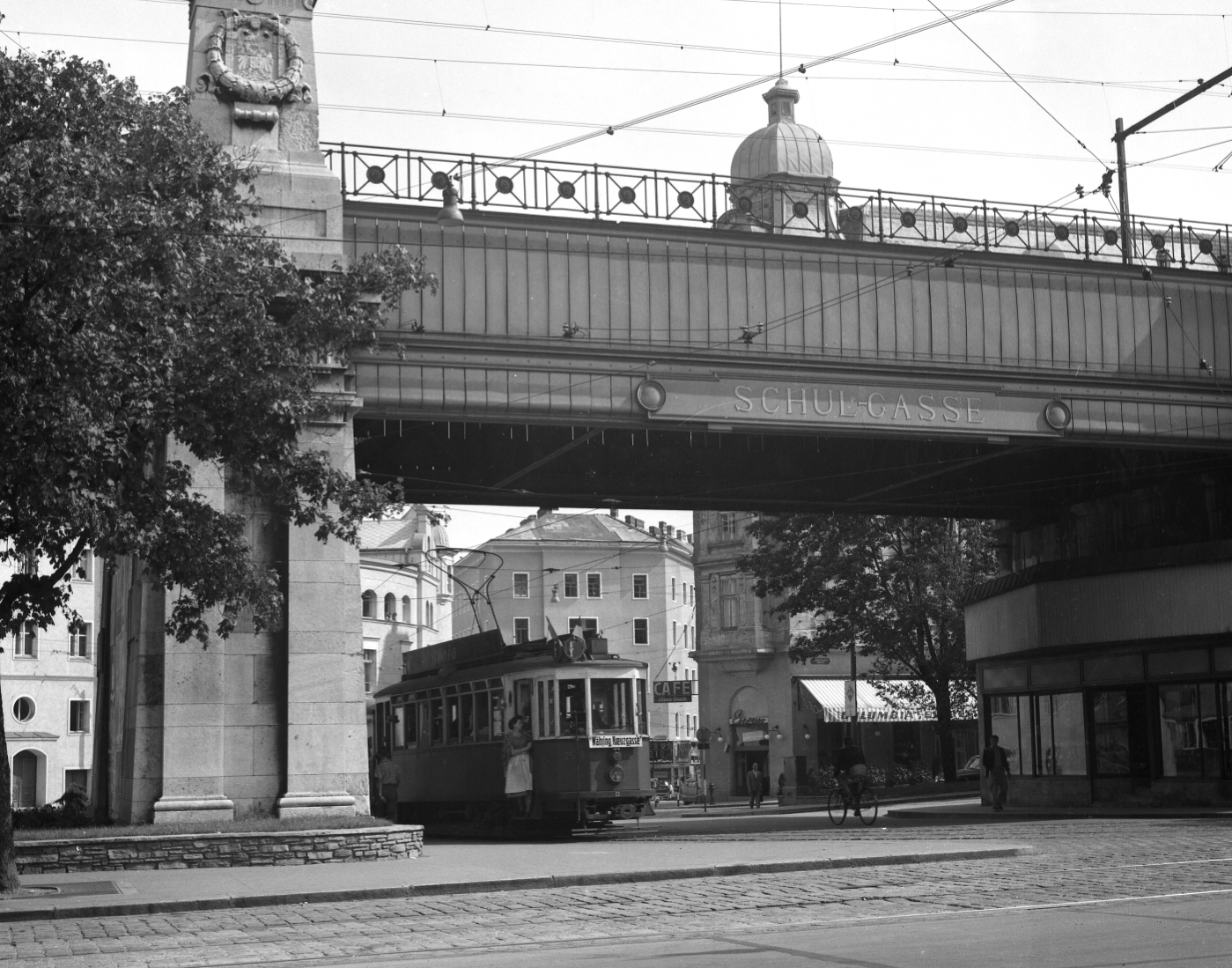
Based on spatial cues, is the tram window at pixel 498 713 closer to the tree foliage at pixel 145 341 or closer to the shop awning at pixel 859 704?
the tree foliage at pixel 145 341

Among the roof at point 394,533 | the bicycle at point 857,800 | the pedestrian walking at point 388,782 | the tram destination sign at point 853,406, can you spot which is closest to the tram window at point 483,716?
the pedestrian walking at point 388,782

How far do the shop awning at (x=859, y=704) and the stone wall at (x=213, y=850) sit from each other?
4958 cm

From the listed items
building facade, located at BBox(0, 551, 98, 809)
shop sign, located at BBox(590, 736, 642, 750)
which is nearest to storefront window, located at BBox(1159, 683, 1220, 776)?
shop sign, located at BBox(590, 736, 642, 750)

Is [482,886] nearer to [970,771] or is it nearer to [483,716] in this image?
[483,716]

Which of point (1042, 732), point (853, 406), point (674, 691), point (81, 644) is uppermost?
point (853, 406)

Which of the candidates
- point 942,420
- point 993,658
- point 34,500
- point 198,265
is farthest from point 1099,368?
point 34,500

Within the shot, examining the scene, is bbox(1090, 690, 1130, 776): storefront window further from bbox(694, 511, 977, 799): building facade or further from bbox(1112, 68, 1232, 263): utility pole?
bbox(694, 511, 977, 799): building facade

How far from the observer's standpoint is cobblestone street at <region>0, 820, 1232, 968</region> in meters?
12.0

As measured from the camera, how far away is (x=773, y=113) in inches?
2933

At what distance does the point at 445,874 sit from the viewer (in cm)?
1766

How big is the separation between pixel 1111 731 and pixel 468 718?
44.8 feet

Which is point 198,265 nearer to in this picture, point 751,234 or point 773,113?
point 751,234

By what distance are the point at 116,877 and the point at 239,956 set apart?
7826mm

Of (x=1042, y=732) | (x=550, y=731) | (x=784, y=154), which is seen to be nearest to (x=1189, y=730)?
(x=1042, y=732)
